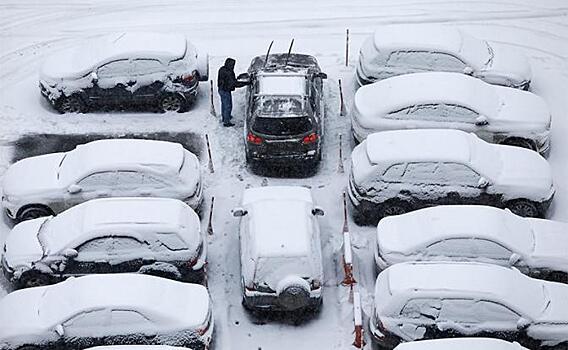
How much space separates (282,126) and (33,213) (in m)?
5.06

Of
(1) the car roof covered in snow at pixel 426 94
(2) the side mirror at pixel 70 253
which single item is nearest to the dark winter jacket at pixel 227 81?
(1) the car roof covered in snow at pixel 426 94

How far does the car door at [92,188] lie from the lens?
1519cm

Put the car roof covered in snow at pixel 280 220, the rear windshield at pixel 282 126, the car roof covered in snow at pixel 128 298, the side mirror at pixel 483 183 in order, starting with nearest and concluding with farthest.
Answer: the car roof covered in snow at pixel 128 298, the car roof covered in snow at pixel 280 220, the side mirror at pixel 483 183, the rear windshield at pixel 282 126

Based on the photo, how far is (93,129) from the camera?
18.5 metres

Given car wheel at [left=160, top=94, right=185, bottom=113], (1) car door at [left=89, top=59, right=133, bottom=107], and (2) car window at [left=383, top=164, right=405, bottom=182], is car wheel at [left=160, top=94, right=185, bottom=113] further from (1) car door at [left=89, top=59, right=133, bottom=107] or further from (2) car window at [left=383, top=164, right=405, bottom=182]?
(2) car window at [left=383, top=164, right=405, bottom=182]

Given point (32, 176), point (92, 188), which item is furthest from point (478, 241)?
point (32, 176)

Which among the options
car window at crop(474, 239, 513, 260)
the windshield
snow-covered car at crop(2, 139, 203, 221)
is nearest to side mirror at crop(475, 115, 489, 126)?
the windshield

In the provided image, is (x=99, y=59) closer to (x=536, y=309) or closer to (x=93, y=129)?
(x=93, y=129)

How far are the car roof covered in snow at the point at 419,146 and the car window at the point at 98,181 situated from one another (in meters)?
4.80

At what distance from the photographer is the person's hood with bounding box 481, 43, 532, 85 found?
60.8 feet

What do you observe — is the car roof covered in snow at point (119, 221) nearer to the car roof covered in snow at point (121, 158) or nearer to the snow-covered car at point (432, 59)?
the car roof covered in snow at point (121, 158)

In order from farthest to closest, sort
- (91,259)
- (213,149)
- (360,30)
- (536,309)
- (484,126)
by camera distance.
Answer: (360,30)
(213,149)
(484,126)
(91,259)
(536,309)

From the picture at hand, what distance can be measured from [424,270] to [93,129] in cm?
882

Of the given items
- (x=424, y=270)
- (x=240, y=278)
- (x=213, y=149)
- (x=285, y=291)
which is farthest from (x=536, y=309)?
(x=213, y=149)
